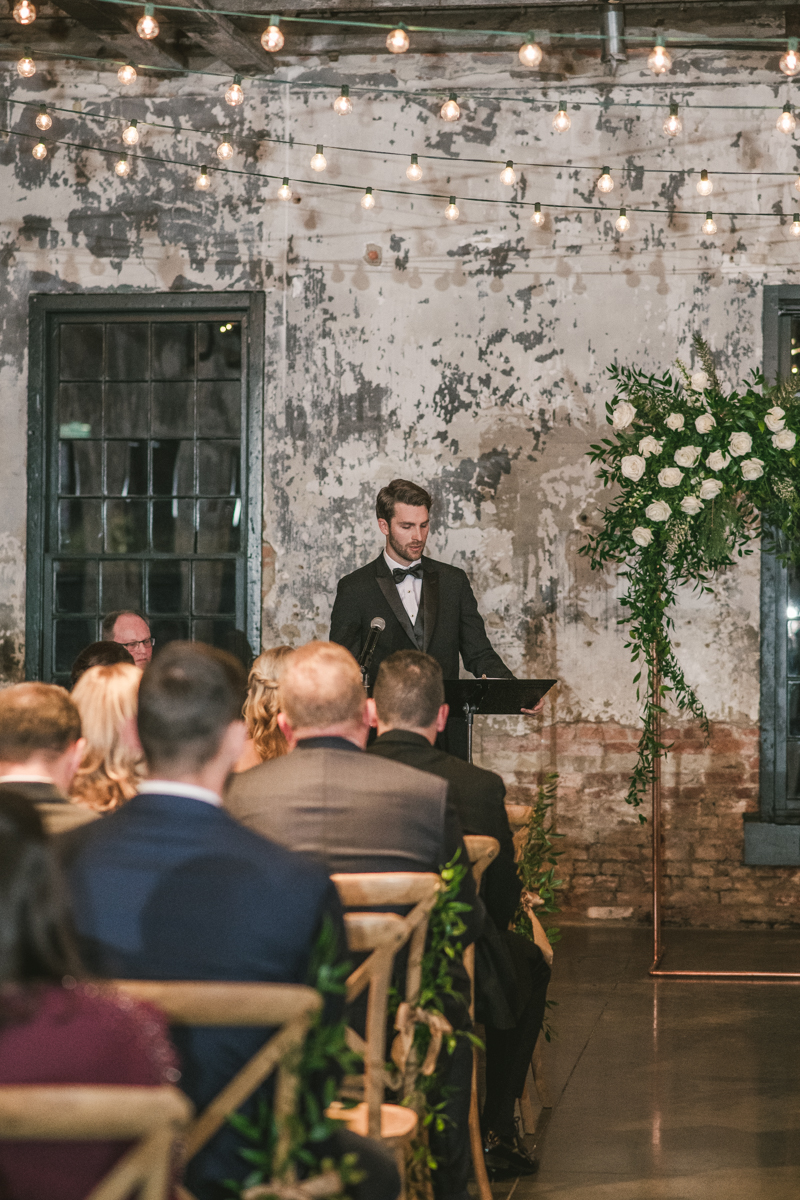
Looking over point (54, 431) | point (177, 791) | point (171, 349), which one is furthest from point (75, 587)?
point (177, 791)

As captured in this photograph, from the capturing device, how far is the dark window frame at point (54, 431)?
747 cm

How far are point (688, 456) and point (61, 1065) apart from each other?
4767 mm

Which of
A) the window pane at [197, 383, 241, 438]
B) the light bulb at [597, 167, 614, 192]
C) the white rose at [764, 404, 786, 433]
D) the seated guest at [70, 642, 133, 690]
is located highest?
the light bulb at [597, 167, 614, 192]

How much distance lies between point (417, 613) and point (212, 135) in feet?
10.7

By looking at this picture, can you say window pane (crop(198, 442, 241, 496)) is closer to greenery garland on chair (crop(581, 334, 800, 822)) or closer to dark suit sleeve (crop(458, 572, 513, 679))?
dark suit sleeve (crop(458, 572, 513, 679))

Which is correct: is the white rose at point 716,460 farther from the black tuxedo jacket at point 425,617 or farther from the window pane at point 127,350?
the window pane at point 127,350

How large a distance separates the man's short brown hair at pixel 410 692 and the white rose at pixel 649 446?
2.84 m

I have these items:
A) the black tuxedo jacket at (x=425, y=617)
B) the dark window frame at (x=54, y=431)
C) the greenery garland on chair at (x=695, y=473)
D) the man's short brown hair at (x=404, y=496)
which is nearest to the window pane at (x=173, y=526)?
→ the dark window frame at (x=54, y=431)

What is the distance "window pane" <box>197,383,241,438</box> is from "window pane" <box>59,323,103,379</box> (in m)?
0.69

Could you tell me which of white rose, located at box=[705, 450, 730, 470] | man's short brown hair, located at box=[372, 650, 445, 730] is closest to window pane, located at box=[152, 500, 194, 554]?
white rose, located at box=[705, 450, 730, 470]

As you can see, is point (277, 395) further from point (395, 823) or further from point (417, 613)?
point (395, 823)

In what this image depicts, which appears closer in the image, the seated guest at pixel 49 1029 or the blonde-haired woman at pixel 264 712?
the seated guest at pixel 49 1029

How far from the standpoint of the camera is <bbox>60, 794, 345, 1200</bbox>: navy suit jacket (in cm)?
183

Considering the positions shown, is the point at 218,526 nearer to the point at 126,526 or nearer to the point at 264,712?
the point at 126,526
